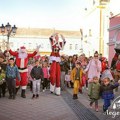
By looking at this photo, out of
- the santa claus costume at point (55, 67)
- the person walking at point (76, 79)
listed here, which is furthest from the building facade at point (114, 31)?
the person walking at point (76, 79)

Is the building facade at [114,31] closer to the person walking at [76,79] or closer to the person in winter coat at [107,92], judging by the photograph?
the person walking at [76,79]

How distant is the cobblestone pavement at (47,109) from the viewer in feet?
27.7

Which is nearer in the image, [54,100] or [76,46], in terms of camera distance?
[54,100]

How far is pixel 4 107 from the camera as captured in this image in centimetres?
978

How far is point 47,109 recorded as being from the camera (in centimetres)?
961

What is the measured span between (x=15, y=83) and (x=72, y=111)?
10.6ft

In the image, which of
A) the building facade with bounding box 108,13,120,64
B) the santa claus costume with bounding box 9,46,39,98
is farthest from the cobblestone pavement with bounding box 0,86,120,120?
the building facade with bounding box 108,13,120,64

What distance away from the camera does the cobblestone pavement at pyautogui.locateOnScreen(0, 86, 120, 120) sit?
8.46 metres

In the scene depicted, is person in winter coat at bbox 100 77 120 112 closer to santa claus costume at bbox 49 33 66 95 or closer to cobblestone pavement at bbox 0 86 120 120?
cobblestone pavement at bbox 0 86 120 120

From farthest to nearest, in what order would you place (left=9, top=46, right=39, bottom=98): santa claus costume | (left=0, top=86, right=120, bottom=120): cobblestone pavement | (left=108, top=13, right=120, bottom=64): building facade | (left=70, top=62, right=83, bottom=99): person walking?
1. (left=108, top=13, right=120, bottom=64): building facade
2. (left=9, top=46, right=39, bottom=98): santa claus costume
3. (left=70, top=62, right=83, bottom=99): person walking
4. (left=0, top=86, right=120, bottom=120): cobblestone pavement

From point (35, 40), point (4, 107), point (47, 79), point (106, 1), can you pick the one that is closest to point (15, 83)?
point (4, 107)

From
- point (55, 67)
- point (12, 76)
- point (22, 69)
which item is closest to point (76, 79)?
point (55, 67)

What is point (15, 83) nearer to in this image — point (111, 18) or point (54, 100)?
point (54, 100)

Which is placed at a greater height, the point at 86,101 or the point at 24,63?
the point at 24,63
